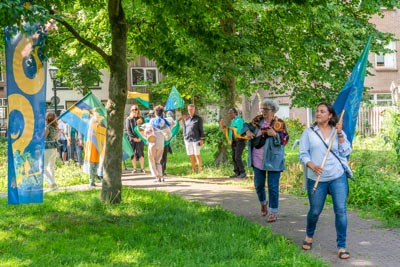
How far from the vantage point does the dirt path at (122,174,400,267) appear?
20.6 feet

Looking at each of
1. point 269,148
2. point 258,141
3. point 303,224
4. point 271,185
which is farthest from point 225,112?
point 303,224

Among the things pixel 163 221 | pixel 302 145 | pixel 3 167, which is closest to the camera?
pixel 302 145

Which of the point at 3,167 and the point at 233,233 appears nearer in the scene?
the point at 233,233

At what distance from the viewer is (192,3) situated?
864 centimetres

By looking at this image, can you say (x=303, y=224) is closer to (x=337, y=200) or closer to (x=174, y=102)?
(x=337, y=200)

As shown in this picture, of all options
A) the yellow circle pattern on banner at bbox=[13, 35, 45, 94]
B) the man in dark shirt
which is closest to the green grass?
the yellow circle pattern on banner at bbox=[13, 35, 45, 94]

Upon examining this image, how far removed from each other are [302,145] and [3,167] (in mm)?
13868

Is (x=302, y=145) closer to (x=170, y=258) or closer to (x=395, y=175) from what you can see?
(x=170, y=258)

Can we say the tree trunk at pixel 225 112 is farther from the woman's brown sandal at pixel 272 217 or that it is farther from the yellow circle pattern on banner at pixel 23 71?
the yellow circle pattern on banner at pixel 23 71

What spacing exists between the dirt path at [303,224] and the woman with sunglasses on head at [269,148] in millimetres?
532

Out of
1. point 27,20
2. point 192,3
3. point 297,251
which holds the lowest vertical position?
point 297,251

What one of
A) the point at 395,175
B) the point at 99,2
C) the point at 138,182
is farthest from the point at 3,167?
the point at 395,175

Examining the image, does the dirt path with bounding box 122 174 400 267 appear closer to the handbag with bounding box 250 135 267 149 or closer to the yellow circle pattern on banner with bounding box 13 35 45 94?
the handbag with bounding box 250 135 267 149

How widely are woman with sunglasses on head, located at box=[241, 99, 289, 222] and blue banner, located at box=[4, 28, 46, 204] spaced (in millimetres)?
3228
